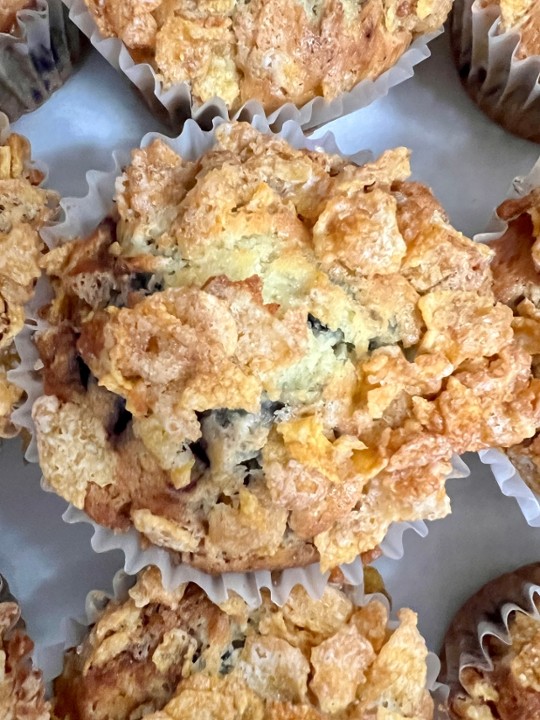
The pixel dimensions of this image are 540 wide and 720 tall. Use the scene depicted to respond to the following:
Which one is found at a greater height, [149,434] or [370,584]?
[149,434]

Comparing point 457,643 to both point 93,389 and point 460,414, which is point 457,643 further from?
point 93,389

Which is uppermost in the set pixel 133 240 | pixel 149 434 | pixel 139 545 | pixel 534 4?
pixel 534 4

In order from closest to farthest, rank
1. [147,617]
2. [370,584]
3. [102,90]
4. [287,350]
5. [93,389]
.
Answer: [287,350], [93,389], [147,617], [370,584], [102,90]

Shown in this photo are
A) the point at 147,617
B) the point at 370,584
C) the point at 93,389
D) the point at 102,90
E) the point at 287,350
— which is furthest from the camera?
the point at 102,90

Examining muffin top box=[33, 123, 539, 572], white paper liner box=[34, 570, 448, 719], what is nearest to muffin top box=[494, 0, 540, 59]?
muffin top box=[33, 123, 539, 572]

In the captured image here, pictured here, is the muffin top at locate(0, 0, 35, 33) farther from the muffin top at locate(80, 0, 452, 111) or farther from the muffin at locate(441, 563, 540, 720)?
the muffin at locate(441, 563, 540, 720)

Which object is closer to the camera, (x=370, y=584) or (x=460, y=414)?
(x=460, y=414)

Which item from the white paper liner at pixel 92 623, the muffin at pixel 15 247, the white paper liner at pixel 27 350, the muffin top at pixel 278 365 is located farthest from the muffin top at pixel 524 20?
the white paper liner at pixel 92 623

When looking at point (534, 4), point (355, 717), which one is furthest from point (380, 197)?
point (355, 717)
